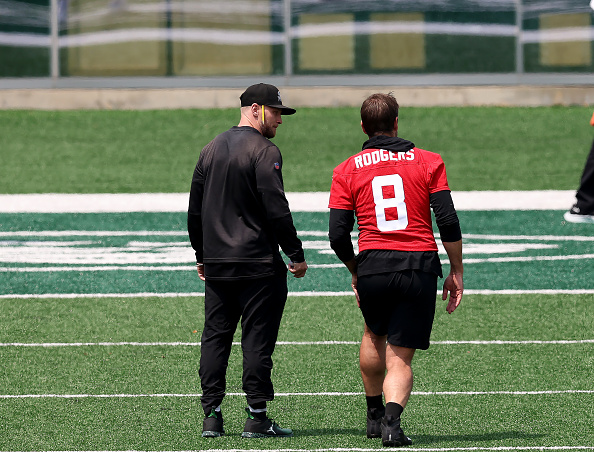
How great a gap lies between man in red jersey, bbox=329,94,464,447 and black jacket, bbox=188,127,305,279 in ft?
1.08

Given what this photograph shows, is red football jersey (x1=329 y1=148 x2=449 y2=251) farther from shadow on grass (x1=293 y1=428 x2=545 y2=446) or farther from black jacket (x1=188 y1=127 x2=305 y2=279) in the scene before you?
shadow on grass (x1=293 y1=428 x2=545 y2=446)

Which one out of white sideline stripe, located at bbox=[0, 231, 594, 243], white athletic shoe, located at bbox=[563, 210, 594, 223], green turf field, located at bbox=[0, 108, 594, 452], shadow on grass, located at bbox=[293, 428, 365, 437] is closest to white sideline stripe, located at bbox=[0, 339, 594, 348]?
green turf field, located at bbox=[0, 108, 594, 452]

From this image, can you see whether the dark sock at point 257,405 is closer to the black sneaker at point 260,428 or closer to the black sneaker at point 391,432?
the black sneaker at point 260,428

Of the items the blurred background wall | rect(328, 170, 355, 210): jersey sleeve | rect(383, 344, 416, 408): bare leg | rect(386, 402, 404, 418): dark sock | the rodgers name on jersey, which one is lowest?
rect(386, 402, 404, 418): dark sock

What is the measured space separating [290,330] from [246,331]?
10.3ft

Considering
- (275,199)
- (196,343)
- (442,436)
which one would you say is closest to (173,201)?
(196,343)

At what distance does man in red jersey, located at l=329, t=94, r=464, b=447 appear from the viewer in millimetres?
6277

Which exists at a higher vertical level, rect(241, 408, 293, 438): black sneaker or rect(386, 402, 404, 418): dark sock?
rect(386, 402, 404, 418): dark sock

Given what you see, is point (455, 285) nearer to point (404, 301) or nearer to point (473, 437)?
point (404, 301)

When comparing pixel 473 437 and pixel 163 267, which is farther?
pixel 163 267

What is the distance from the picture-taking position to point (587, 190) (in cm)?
1506

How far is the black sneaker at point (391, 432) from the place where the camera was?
6281mm

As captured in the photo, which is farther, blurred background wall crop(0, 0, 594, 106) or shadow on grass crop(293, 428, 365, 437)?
blurred background wall crop(0, 0, 594, 106)

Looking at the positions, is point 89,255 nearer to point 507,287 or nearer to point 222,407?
point 507,287
